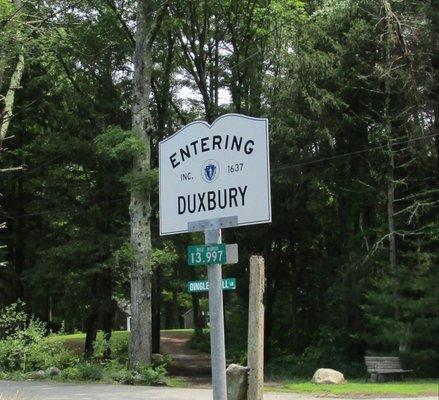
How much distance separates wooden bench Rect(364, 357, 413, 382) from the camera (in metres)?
15.4

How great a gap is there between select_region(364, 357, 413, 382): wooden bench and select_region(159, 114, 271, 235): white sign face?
11.2 metres

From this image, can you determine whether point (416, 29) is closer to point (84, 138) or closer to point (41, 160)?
point (84, 138)

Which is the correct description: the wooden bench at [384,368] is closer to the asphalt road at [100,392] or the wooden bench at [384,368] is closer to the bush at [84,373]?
the asphalt road at [100,392]

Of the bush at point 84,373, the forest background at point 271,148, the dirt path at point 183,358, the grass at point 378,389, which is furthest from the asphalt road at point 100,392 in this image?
the dirt path at point 183,358

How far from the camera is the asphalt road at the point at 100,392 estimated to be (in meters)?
12.4

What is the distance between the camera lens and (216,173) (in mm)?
4820

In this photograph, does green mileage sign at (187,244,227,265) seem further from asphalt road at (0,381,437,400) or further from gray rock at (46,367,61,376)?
gray rock at (46,367,61,376)

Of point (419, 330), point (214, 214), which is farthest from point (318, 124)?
point (214, 214)

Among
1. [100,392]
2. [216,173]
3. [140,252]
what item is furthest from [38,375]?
[216,173]

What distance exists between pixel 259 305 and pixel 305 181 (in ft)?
55.1

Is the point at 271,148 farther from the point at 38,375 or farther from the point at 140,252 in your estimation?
the point at 38,375

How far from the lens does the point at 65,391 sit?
13391 mm

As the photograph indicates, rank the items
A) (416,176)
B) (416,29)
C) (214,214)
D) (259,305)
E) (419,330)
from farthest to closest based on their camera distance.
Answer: (416,176), (416,29), (419,330), (259,305), (214,214)

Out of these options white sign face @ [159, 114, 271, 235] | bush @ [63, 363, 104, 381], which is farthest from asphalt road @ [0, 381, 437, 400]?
white sign face @ [159, 114, 271, 235]
